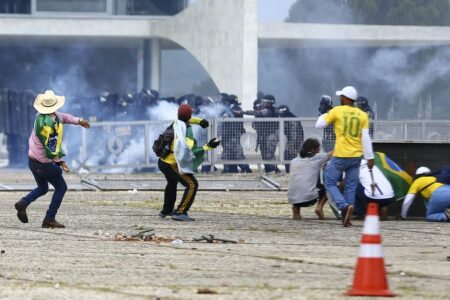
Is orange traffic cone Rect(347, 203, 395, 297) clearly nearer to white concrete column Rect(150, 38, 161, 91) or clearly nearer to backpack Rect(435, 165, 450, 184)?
backpack Rect(435, 165, 450, 184)

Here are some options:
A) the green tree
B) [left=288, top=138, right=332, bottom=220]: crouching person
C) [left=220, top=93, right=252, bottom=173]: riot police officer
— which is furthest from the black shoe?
the green tree

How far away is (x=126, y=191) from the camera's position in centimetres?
2483

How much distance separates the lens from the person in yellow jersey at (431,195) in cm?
1695

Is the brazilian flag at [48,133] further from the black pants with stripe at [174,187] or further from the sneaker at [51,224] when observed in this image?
the black pants with stripe at [174,187]

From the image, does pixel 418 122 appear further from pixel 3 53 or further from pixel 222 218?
pixel 3 53

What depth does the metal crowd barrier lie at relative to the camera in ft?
93.1

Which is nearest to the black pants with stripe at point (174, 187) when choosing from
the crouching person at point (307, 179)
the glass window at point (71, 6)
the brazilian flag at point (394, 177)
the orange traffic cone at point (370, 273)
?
the crouching person at point (307, 179)

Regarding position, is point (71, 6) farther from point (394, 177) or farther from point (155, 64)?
point (394, 177)

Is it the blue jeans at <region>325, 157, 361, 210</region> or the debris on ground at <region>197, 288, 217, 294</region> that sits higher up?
the blue jeans at <region>325, 157, 361, 210</region>

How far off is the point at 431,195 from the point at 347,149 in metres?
1.51

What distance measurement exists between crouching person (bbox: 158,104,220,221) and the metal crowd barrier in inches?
409

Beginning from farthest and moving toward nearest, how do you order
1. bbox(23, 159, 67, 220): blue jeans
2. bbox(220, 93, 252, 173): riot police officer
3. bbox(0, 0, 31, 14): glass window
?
bbox(0, 0, 31, 14): glass window < bbox(220, 93, 252, 173): riot police officer < bbox(23, 159, 67, 220): blue jeans

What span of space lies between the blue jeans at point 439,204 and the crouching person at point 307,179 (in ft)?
4.48

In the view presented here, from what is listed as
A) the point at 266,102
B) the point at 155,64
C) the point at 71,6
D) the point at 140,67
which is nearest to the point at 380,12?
the point at 155,64
